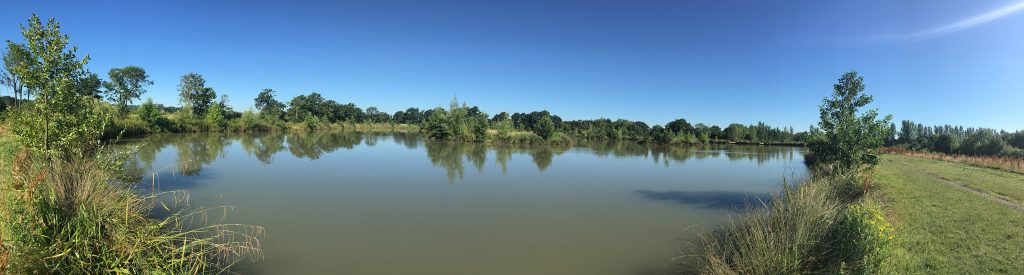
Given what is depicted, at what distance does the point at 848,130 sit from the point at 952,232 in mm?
5510

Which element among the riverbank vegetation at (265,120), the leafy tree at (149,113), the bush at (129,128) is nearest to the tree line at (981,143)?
the riverbank vegetation at (265,120)

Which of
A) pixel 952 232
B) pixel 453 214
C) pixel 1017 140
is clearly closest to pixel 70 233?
pixel 453 214

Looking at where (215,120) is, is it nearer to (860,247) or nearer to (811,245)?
(811,245)

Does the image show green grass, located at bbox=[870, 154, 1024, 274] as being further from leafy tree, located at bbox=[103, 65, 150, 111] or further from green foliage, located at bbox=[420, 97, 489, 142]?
leafy tree, located at bbox=[103, 65, 150, 111]

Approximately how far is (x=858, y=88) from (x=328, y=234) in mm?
15845

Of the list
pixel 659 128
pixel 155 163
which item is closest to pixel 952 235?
pixel 155 163

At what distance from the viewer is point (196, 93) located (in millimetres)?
66250

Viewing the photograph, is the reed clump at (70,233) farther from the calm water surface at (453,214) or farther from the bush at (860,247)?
the bush at (860,247)

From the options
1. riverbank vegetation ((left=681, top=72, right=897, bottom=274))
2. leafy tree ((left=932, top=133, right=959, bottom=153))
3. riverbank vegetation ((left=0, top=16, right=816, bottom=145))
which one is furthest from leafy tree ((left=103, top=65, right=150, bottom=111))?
leafy tree ((left=932, top=133, right=959, bottom=153))

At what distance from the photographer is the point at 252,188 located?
1189 cm

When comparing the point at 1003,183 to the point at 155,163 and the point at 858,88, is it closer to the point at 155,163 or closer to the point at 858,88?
the point at 858,88

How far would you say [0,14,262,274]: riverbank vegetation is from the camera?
4.04 m

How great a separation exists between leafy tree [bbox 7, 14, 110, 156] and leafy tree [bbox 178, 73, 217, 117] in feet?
221

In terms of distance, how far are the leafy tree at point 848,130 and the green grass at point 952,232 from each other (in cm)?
108
